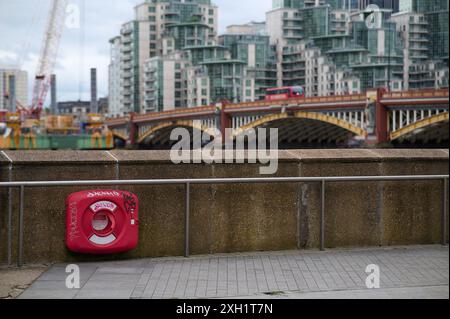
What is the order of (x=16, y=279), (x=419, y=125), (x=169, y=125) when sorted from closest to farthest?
1. (x=16, y=279)
2. (x=419, y=125)
3. (x=169, y=125)

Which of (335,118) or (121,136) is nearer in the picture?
(335,118)

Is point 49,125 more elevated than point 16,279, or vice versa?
point 49,125

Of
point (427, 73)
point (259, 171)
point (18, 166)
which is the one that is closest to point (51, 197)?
point (18, 166)

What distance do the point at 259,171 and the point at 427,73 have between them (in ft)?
397

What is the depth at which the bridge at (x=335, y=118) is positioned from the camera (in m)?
55.9

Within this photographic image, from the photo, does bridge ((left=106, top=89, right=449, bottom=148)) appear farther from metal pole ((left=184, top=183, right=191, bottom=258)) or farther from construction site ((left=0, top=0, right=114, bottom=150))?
metal pole ((left=184, top=183, right=191, bottom=258))

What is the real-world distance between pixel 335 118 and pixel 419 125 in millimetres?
9475

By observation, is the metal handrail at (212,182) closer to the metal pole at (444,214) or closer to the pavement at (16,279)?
the metal pole at (444,214)

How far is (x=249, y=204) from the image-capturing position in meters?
8.34

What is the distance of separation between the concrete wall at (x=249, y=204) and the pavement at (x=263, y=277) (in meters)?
0.25

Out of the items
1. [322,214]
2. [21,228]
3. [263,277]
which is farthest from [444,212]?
[21,228]

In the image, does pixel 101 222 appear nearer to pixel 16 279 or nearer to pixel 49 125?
pixel 16 279

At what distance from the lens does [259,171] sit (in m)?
8.35

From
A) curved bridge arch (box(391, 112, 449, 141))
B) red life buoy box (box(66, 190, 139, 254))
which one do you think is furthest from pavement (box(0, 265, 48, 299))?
curved bridge arch (box(391, 112, 449, 141))
